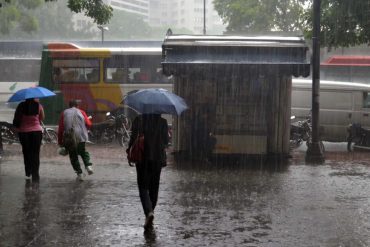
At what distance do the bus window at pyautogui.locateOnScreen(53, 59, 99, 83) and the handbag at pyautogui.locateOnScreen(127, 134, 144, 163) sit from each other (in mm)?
14172

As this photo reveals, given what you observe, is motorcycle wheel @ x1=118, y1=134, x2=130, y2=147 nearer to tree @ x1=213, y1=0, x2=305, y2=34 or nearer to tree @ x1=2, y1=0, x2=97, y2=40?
tree @ x1=213, y1=0, x2=305, y2=34

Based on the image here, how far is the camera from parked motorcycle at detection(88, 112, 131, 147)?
62.8 feet

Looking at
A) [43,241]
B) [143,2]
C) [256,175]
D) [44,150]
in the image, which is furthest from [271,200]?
[143,2]

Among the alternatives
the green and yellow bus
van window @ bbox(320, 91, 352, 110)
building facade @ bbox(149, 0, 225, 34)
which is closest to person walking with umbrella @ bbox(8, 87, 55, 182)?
the green and yellow bus

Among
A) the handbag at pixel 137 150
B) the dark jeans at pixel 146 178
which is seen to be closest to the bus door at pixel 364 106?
the dark jeans at pixel 146 178

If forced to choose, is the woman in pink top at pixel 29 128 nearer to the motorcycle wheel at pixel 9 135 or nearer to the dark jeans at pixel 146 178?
the dark jeans at pixel 146 178

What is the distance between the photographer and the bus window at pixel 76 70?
21.7 m

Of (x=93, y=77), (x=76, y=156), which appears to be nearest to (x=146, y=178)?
(x=76, y=156)

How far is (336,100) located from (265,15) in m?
23.1

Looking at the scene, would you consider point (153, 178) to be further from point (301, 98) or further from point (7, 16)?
point (7, 16)

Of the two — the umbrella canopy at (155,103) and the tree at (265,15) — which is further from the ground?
the tree at (265,15)

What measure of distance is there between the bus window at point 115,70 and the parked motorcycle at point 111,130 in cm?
210

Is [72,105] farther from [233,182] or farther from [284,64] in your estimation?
[284,64]

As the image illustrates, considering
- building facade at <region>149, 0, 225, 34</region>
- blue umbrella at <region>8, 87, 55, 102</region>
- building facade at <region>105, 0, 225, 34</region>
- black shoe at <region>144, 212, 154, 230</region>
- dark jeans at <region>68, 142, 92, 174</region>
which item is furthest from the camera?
building facade at <region>149, 0, 225, 34</region>
